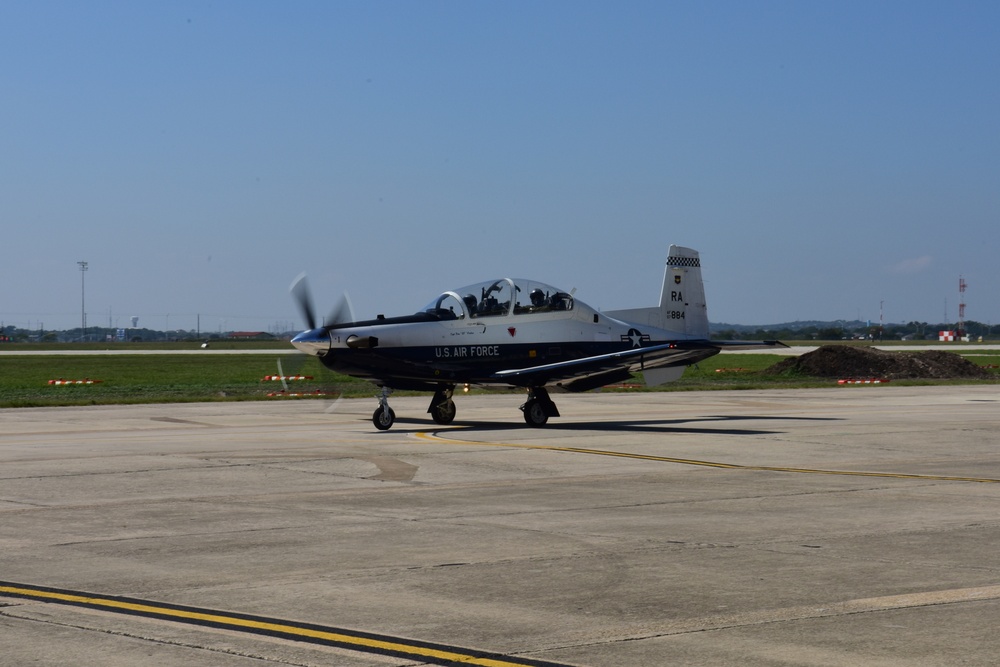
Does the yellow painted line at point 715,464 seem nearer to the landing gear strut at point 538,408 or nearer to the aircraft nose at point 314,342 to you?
the aircraft nose at point 314,342

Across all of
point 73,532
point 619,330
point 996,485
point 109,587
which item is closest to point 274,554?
point 109,587

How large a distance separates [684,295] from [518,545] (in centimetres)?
1709

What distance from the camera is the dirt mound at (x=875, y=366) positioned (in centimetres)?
5119

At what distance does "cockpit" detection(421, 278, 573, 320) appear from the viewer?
2381cm

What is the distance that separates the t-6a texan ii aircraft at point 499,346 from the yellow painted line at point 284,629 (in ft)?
46.6

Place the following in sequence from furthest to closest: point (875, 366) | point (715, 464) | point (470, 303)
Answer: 1. point (875, 366)
2. point (470, 303)
3. point (715, 464)

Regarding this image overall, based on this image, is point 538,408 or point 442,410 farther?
point 442,410

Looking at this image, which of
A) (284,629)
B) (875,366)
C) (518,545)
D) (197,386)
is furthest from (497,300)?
(875,366)

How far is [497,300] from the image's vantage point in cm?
2408

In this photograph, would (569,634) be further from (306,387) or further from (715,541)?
(306,387)

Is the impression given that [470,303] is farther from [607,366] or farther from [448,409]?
[607,366]

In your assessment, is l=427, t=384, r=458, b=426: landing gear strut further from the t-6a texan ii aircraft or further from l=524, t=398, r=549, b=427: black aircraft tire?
l=524, t=398, r=549, b=427: black aircraft tire

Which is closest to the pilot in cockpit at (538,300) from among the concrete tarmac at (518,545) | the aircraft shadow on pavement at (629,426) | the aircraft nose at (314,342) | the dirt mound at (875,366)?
the aircraft shadow on pavement at (629,426)

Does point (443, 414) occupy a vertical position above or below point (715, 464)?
above
